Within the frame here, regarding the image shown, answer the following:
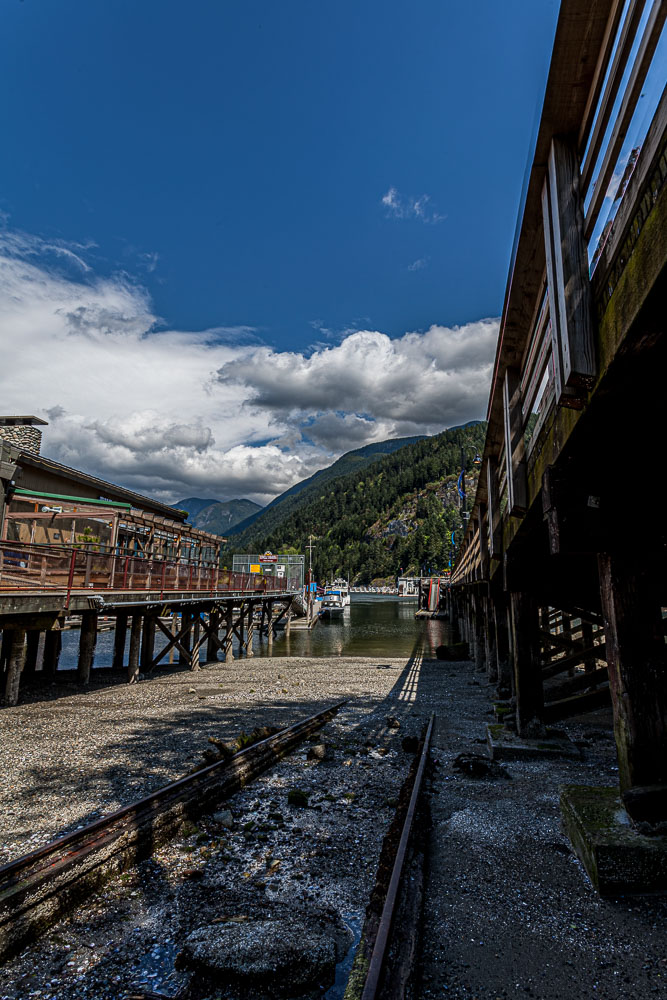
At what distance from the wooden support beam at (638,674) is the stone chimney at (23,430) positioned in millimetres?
22838

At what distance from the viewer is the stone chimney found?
21.9 metres

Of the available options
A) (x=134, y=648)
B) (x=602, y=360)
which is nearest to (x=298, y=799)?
(x=602, y=360)

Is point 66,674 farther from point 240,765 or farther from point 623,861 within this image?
point 623,861

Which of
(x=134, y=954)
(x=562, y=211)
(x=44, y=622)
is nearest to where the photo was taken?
(x=562, y=211)

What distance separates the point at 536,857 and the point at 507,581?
11.8 ft

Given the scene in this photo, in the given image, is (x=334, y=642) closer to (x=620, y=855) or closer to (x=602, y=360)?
(x=620, y=855)

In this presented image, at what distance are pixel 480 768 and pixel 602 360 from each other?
6018mm

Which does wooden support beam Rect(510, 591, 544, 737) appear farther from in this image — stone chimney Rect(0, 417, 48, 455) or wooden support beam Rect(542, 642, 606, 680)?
stone chimney Rect(0, 417, 48, 455)

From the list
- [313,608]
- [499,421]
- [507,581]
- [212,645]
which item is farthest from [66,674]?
[313,608]

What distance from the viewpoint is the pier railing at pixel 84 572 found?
11461 mm

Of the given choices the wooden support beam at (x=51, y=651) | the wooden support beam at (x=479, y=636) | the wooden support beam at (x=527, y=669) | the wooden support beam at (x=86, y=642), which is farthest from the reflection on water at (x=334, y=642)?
the wooden support beam at (x=527, y=669)

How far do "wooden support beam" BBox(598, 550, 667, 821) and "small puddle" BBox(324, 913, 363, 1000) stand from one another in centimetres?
212

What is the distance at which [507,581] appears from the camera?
301 inches

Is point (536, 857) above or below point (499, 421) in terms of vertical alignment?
below
